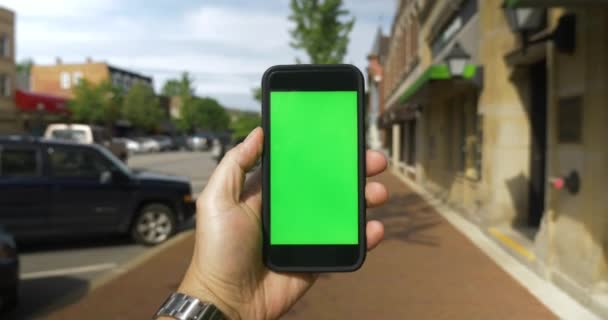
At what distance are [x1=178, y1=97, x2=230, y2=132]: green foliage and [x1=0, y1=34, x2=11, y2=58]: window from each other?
131ft

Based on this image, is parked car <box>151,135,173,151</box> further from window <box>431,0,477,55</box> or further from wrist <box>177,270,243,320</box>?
wrist <box>177,270,243,320</box>

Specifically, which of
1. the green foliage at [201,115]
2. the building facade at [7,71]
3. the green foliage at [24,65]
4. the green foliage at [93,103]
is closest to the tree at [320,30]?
the building facade at [7,71]

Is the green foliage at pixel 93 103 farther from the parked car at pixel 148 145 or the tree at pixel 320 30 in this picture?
the tree at pixel 320 30

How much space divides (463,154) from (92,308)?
9162 mm

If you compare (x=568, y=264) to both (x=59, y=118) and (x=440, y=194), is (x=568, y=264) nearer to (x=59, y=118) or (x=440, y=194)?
(x=440, y=194)

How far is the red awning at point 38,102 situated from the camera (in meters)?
38.6

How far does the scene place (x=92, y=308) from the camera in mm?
5160

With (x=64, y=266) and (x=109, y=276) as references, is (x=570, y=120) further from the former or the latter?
(x=64, y=266)

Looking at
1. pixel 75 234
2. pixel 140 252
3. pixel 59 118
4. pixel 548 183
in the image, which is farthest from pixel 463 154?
pixel 59 118

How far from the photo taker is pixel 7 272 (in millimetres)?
4840

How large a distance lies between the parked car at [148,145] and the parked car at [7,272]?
152 feet

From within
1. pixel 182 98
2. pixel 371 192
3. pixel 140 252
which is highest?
pixel 182 98

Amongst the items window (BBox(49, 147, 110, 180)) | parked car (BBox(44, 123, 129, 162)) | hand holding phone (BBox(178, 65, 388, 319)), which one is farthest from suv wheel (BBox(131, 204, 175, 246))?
parked car (BBox(44, 123, 129, 162))

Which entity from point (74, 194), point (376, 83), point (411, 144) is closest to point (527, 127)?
point (74, 194)
